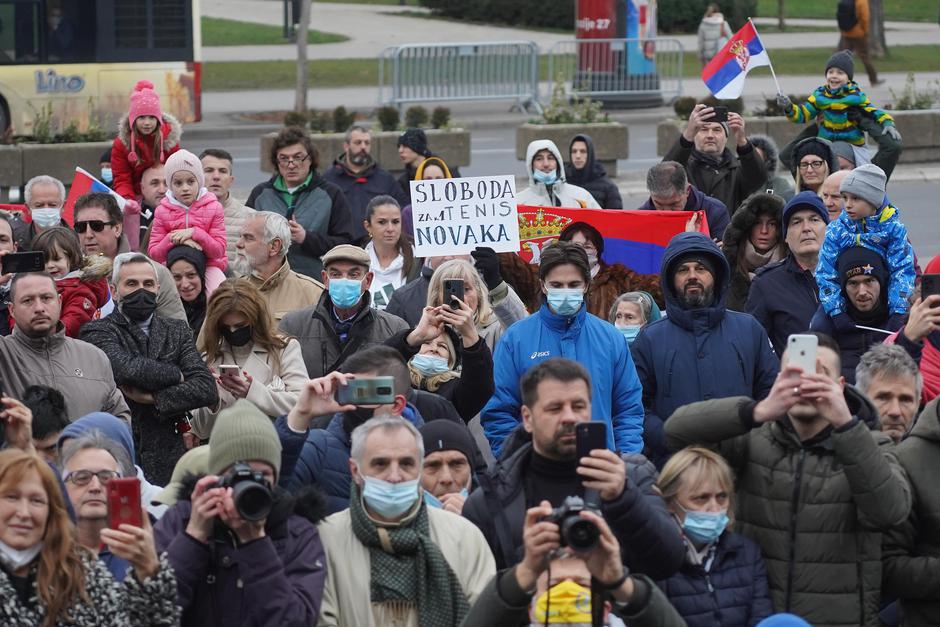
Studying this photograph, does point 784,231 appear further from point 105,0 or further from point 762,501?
point 105,0

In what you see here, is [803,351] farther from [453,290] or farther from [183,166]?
[183,166]

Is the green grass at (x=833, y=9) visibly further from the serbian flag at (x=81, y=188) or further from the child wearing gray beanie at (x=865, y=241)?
the child wearing gray beanie at (x=865, y=241)

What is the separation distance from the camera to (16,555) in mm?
5227

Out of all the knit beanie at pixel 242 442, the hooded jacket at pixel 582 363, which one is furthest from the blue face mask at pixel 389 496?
the hooded jacket at pixel 582 363

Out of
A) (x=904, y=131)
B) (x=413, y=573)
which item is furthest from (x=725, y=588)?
(x=904, y=131)

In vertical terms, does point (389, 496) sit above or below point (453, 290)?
below

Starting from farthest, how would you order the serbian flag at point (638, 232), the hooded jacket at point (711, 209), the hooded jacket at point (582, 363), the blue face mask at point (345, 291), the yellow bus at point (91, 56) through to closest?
1. the yellow bus at point (91, 56)
2. the hooded jacket at point (711, 209)
3. the serbian flag at point (638, 232)
4. the blue face mask at point (345, 291)
5. the hooded jacket at point (582, 363)

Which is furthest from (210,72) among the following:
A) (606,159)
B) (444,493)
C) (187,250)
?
(444,493)

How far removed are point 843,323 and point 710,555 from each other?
3126mm

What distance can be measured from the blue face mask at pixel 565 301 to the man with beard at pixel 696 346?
15.2 inches

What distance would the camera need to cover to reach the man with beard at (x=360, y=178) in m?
13.5

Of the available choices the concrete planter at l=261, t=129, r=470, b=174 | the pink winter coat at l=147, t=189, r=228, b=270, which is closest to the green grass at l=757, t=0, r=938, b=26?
the concrete planter at l=261, t=129, r=470, b=174

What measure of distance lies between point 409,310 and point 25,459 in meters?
4.34

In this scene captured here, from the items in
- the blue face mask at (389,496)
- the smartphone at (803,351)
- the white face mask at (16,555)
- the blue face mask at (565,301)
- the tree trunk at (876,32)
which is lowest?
the white face mask at (16,555)
